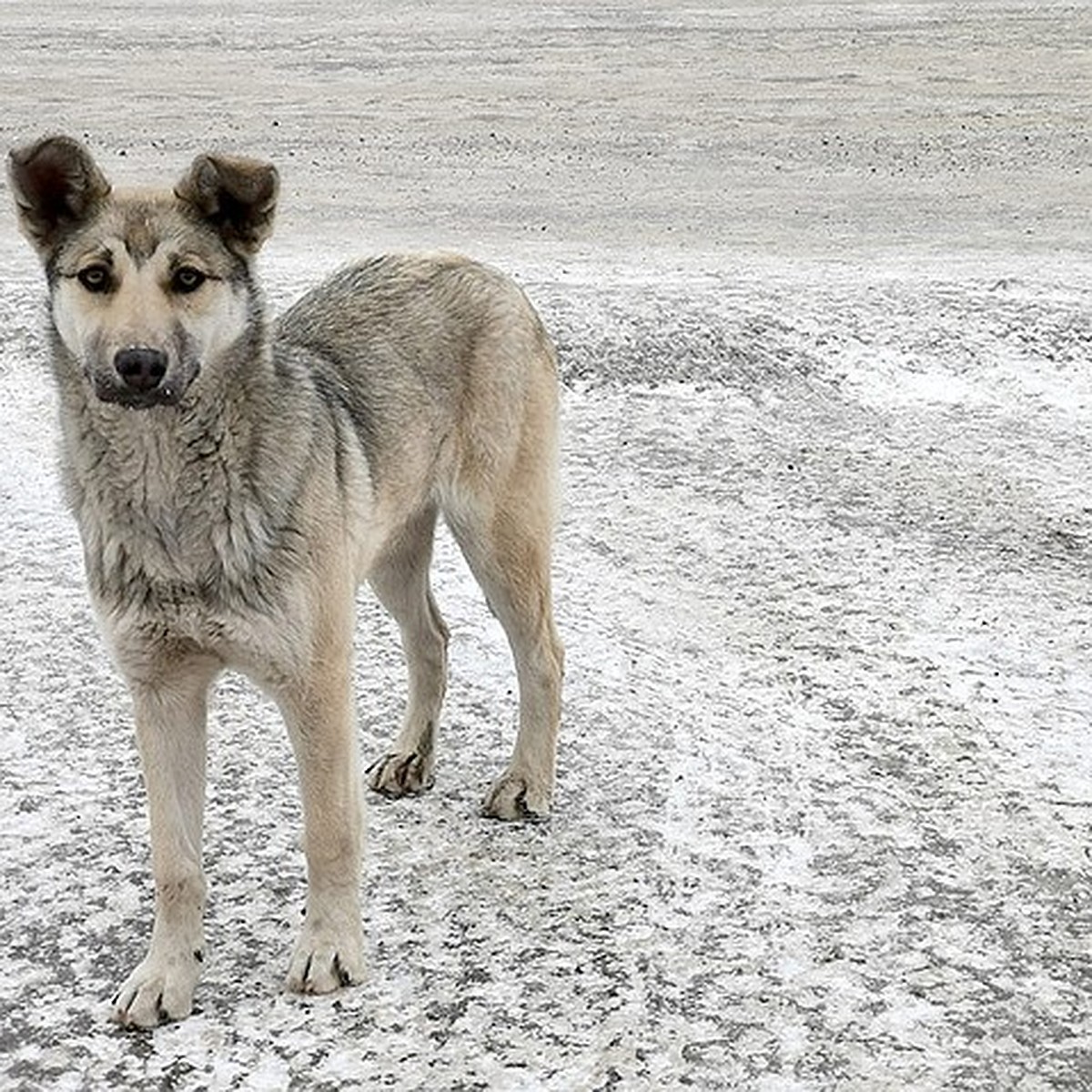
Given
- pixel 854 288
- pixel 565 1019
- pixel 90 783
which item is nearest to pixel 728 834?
pixel 565 1019

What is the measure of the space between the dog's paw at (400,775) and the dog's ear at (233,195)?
1.89 metres

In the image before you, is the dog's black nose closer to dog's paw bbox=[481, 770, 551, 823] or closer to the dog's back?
the dog's back

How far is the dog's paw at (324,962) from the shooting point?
14.8 feet

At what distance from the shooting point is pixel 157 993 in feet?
14.5

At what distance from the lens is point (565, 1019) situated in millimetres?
4414

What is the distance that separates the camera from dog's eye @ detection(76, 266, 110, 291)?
4160 mm

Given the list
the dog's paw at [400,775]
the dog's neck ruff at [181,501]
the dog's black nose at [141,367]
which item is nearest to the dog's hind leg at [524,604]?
the dog's paw at [400,775]

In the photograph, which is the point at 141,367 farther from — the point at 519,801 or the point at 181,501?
the point at 519,801

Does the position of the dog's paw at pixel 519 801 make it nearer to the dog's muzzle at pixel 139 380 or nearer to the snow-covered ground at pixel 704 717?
the snow-covered ground at pixel 704 717

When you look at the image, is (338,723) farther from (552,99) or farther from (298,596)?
(552,99)

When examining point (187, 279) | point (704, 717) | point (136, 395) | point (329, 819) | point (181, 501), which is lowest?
point (704, 717)

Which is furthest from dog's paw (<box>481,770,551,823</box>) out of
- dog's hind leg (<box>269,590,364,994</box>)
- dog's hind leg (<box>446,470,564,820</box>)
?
dog's hind leg (<box>269,590,364,994</box>)

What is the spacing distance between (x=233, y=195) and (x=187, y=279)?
25 cm

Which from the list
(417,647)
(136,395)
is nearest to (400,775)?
(417,647)
